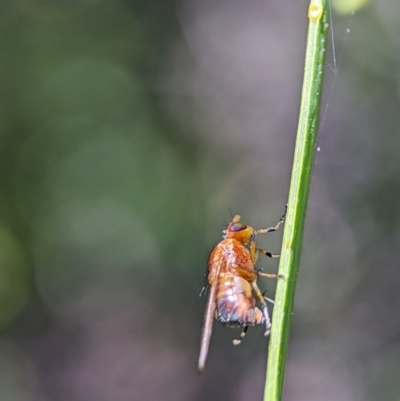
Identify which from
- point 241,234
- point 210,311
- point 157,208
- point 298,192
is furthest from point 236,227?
point 157,208

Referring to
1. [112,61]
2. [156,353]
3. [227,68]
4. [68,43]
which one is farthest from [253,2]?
[156,353]

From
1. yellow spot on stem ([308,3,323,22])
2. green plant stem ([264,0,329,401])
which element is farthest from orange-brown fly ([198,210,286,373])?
yellow spot on stem ([308,3,323,22])

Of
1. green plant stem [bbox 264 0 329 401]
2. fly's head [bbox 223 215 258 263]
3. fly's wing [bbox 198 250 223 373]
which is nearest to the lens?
green plant stem [bbox 264 0 329 401]

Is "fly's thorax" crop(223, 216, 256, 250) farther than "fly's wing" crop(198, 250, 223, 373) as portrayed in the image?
Yes

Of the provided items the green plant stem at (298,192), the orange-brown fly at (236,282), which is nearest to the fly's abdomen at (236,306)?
the orange-brown fly at (236,282)

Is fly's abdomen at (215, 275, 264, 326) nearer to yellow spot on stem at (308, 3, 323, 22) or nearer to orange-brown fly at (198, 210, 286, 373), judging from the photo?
orange-brown fly at (198, 210, 286, 373)

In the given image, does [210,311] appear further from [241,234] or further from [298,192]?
[298,192]

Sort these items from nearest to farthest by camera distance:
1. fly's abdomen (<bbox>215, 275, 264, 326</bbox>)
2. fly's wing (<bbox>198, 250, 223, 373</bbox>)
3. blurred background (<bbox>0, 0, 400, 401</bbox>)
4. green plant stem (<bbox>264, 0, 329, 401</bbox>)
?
1. green plant stem (<bbox>264, 0, 329, 401</bbox>)
2. fly's wing (<bbox>198, 250, 223, 373</bbox>)
3. fly's abdomen (<bbox>215, 275, 264, 326</bbox>)
4. blurred background (<bbox>0, 0, 400, 401</bbox>)
